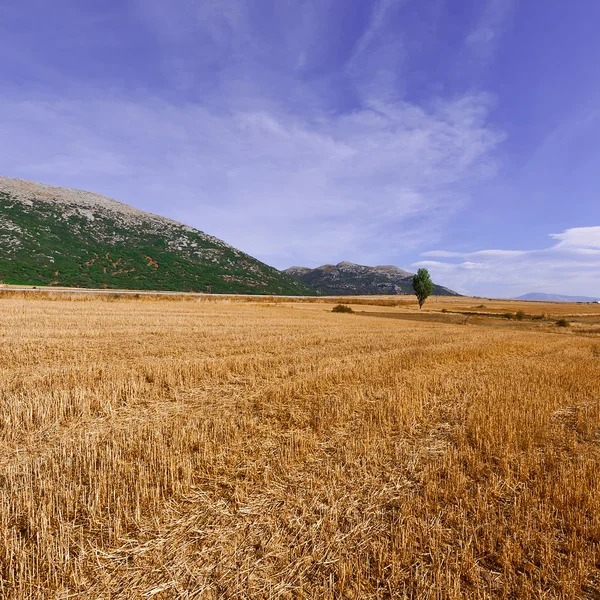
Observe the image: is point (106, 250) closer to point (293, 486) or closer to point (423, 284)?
point (423, 284)

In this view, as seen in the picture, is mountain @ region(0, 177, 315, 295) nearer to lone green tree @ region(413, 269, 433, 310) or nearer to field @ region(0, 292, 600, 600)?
lone green tree @ region(413, 269, 433, 310)

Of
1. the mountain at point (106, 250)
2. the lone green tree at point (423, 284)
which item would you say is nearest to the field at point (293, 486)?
the lone green tree at point (423, 284)

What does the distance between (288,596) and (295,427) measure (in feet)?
12.8

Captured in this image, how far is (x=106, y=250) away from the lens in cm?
8544

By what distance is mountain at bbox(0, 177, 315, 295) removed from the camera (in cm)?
6975

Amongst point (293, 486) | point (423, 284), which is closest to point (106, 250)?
point (423, 284)

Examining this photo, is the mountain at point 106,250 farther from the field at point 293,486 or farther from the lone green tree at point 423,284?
the field at point 293,486

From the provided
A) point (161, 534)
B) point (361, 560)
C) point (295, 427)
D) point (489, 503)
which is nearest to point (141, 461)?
point (161, 534)

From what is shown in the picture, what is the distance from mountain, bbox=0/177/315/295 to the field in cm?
7170

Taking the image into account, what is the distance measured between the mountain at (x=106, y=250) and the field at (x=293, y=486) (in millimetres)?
71702

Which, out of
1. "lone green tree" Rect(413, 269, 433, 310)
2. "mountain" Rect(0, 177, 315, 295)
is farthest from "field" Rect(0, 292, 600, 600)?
"mountain" Rect(0, 177, 315, 295)

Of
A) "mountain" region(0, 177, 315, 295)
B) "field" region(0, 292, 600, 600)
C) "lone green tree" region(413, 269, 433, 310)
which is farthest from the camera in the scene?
"lone green tree" region(413, 269, 433, 310)

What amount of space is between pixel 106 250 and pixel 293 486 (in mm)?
96415

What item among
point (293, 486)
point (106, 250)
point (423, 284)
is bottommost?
point (293, 486)
